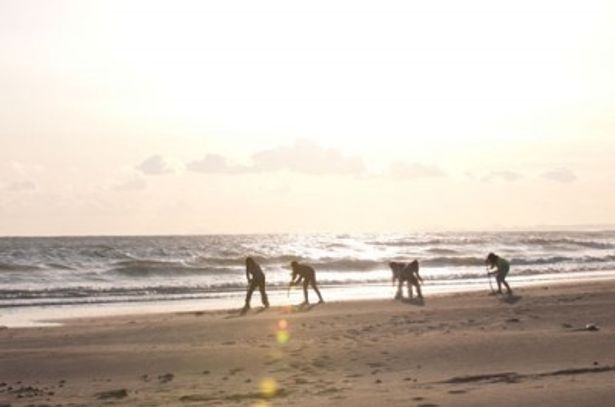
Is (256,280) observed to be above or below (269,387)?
above

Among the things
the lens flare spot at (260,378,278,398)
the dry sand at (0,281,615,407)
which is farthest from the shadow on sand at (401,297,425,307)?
the lens flare spot at (260,378,278,398)

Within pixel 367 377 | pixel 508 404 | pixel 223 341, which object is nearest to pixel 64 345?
pixel 223 341

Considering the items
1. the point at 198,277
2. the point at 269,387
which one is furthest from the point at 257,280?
the point at 198,277

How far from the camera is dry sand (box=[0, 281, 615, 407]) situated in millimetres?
8711

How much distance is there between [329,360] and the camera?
1106 centimetres

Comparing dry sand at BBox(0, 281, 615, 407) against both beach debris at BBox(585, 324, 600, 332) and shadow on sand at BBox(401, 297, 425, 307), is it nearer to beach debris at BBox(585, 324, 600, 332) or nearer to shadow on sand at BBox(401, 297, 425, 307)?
beach debris at BBox(585, 324, 600, 332)

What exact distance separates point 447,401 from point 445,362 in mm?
2787

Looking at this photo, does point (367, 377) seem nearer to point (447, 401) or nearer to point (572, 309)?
point (447, 401)

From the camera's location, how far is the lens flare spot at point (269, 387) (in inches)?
353

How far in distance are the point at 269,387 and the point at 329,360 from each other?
1.87m

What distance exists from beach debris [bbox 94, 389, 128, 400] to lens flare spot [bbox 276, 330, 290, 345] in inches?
158

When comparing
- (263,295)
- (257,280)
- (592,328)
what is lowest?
(592,328)

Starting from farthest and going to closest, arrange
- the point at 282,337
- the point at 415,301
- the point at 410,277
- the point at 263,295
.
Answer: the point at 410,277
the point at 415,301
the point at 263,295
the point at 282,337

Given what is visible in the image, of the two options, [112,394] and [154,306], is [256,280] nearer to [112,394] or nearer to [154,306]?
[154,306]
